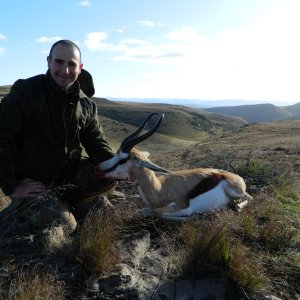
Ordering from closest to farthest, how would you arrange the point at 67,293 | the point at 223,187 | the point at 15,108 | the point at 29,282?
the point at 29,282 → the point at 67,293 → the point at 15,108 → the point at 223,187

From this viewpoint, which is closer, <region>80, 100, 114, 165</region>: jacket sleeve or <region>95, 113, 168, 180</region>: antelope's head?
<region>95, 113, 168, 180</region>: antelope's head

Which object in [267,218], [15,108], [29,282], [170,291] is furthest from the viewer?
[267,218]

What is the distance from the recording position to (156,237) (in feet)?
19.7

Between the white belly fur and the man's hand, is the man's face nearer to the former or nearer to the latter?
the man's hand

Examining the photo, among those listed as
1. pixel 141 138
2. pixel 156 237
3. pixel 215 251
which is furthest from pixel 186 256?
pixel 141 138

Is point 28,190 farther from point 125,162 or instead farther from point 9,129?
point 125,162

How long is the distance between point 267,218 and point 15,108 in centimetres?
412

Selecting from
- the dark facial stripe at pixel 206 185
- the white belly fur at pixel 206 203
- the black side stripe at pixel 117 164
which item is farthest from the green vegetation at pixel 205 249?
the black side stripe at pixel 117 164

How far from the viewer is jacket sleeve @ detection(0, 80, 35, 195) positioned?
5.83m

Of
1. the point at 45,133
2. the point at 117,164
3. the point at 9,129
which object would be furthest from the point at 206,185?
the point at 9,129

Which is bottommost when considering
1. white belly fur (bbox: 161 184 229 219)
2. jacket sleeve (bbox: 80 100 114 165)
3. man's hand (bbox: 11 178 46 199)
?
white belly fur (bbox: 161 184 229 219)

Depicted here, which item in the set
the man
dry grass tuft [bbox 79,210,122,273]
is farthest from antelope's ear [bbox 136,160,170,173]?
dry grass tuft [bbox 79,210,122,273]

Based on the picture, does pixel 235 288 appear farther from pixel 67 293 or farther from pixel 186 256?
pixel 67 293

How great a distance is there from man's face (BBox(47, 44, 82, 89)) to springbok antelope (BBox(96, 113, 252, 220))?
150cm
